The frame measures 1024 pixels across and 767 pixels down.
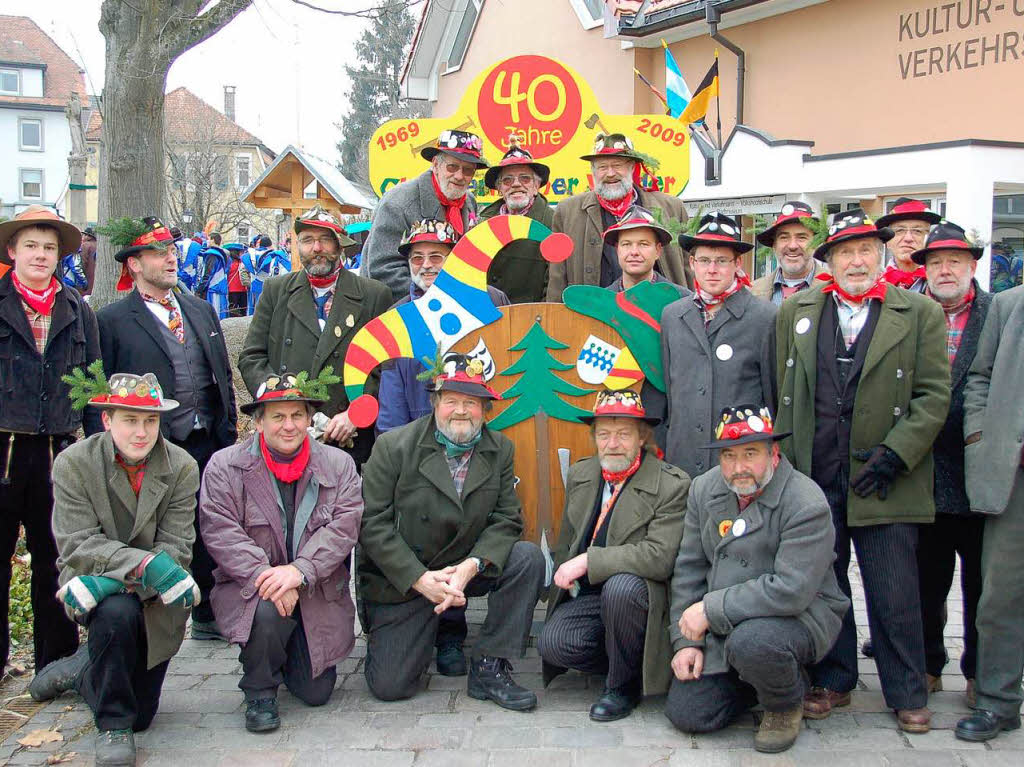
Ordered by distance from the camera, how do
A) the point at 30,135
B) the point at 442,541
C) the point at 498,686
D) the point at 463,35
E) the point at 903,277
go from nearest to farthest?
the point at 498,686, the point at 442,541, the point at 903,277, the point at 463,35, the point at 30,135

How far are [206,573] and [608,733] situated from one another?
2.36 metres


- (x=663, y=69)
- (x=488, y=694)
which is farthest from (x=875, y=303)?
(x=663, y=69)

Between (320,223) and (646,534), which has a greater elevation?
(320,223)

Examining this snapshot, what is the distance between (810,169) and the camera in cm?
1364

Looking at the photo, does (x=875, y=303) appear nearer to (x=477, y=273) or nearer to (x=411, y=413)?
(x=477, y=273)

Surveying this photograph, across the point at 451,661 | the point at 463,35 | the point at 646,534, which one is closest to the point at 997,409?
the point at 646,534

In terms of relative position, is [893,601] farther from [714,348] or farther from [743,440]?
[714,348]

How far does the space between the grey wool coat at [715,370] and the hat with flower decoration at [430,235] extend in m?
1.41

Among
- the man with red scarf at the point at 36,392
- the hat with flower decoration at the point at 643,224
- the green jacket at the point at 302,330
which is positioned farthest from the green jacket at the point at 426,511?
the man with red scarf at the point at 36,392

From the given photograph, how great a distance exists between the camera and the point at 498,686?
14.9ft

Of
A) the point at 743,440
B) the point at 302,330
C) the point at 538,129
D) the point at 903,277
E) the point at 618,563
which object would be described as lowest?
the point at 618,563

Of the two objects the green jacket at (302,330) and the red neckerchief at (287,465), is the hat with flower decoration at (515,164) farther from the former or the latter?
the red neckerchief at (287,465)

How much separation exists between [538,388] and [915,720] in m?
2.26

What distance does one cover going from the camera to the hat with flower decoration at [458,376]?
15.2ft
